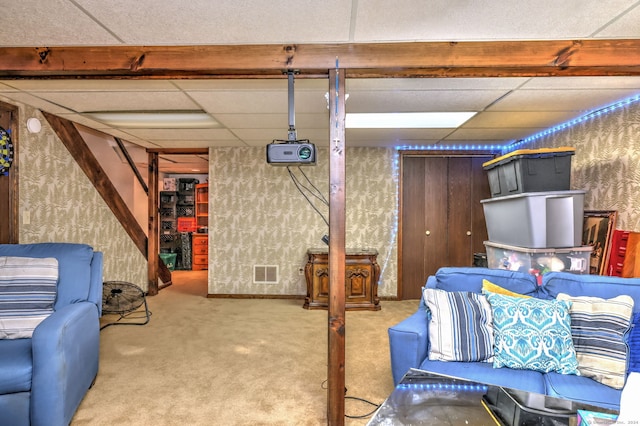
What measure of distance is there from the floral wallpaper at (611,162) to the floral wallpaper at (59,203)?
16.5ft

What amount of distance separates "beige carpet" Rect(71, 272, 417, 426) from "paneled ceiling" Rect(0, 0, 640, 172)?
2.03 metres

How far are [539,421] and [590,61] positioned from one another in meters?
1.86

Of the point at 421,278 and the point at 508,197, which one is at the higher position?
the point at 508,197

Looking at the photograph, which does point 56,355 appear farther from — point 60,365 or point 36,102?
point 36,102

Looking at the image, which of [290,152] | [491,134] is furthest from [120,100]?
[491,134]

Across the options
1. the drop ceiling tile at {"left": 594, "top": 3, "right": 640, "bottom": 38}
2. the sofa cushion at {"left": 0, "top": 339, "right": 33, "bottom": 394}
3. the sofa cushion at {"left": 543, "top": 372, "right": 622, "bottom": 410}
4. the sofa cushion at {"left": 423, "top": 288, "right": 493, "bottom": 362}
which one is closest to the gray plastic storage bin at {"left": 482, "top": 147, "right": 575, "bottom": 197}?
the drop ceiling tile at {"left": 594, "top": 3, "right": 640, "bottom": 38}

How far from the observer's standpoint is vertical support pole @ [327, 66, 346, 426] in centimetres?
203

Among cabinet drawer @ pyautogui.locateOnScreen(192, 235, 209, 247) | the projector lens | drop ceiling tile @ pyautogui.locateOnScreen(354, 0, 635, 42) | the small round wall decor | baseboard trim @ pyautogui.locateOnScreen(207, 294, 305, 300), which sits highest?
drop ceiling tile @ pyautogui.locateOnScreen(354, 0, 635, 42)

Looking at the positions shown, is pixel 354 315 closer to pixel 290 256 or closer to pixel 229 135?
pixel 290 256

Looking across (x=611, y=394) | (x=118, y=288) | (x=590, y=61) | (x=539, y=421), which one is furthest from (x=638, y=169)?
(x=118, y=288)

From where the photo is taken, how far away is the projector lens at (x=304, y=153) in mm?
2031

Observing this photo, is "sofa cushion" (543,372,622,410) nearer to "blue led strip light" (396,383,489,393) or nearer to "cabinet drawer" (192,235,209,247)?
"blue led strip light" (396,383,489,393)

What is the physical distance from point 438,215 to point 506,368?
128 inches

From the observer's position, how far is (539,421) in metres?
1.36
